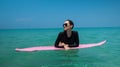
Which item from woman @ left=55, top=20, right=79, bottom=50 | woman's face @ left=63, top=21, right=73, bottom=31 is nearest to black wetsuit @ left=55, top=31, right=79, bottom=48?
woman @ left=55, top=20, right=79, bottom=50

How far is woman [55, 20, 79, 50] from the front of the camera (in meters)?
4.99

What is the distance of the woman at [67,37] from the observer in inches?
196

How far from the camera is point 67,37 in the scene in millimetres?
5121

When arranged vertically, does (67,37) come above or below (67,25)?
below

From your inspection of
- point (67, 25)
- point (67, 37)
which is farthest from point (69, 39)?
point (67, 25)

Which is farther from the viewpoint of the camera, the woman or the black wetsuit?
the black wetsuit

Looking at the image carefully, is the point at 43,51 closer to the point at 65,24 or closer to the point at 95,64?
the point at 65,24

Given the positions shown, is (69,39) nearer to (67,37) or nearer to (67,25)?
(67,37)

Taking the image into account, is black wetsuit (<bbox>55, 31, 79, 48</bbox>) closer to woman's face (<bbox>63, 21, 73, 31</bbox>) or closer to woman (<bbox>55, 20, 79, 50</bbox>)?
woman (<bbox>55, 20, 79, 50</bbox>)

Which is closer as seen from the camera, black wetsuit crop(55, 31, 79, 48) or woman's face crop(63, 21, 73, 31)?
woman's face crop(63, 21, 73, 31)

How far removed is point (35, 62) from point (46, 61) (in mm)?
195

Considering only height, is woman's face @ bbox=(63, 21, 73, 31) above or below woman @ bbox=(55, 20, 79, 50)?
above

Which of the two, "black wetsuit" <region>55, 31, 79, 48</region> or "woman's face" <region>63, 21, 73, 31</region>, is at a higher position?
"woman's face" <region>63, 21, 73, 31</region>

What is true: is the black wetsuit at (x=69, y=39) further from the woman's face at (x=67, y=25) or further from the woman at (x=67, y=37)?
the woman's face at (x=67, y=25)
